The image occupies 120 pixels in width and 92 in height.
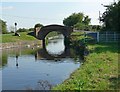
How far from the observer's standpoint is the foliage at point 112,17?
4133 centimetres

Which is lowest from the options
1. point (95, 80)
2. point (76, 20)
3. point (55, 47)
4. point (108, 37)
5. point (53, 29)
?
point (95, 80)

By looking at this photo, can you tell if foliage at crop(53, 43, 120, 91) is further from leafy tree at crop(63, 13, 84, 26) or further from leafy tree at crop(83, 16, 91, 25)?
leafy tree at crop(83, 16, 91, 25)

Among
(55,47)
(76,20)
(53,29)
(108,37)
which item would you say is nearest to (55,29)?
(53,29)

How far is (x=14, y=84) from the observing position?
59.3 feet

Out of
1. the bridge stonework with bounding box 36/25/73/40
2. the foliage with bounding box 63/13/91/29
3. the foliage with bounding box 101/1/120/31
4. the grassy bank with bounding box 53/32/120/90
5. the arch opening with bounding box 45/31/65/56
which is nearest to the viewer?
the grassy bank with bounding box 53/32/120/90

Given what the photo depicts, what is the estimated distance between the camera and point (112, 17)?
4259 cm

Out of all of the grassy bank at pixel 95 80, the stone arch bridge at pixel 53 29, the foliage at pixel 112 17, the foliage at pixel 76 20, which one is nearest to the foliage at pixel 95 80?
the grassy bank at pixel 95 80

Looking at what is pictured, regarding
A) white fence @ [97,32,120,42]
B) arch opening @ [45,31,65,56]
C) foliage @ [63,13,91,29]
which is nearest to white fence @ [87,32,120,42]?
white fence @ [97,32,120,42]

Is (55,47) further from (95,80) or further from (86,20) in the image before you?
(95,80)

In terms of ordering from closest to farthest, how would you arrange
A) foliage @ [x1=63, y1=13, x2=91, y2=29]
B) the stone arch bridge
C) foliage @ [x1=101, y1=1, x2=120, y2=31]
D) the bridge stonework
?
1. foliage @ [x1=101, y1=1, x2=120, y2=31]
2. the bridge stonework
3. the stone arch bridge
4. foliage @ [x1=63, y1=13, x2=91, y2=29]

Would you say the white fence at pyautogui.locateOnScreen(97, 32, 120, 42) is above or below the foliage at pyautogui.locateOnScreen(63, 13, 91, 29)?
below

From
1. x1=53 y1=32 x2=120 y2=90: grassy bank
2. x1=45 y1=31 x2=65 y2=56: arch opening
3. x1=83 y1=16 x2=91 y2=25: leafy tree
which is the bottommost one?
x1=53 y1=32 x2=120 y2=90: grassy bank

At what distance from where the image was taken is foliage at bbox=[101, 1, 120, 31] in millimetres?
41328

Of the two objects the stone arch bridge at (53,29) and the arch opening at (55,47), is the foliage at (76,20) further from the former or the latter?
the stone arch bridge at (53,29)
